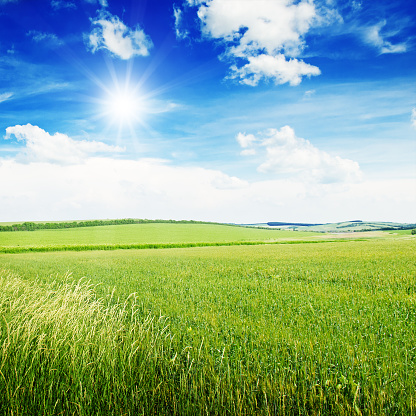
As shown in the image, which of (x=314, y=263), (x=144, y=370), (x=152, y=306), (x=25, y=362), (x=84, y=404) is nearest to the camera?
(x=84, y=404)

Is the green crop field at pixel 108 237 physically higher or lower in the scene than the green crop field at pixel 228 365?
lower

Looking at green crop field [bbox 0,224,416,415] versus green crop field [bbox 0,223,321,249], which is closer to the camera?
green crop field [bbox 0,224,416,415]

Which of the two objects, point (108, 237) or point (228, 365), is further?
point (108, 237)

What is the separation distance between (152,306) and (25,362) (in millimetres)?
3342

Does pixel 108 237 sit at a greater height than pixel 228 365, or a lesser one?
lesser

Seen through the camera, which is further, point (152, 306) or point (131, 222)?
point (131, 222)

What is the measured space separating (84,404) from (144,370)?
869 mm

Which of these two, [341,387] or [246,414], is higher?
[341,387]

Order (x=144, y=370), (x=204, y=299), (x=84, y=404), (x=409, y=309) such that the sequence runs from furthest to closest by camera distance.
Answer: (x=204, y=299) < (x=409, y=309) < (x=144, y=370) < (x=84, y=404)

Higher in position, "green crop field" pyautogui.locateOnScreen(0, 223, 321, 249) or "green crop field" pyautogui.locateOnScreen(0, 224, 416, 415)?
"green crop field" pyautogui.locateOnScreen(0, 224, 416, 415)

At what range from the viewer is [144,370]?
167 inches

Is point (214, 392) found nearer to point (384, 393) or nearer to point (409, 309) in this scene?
point (384, 393)

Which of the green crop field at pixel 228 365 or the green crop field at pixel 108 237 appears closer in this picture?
the green crop field at pixel 228 365

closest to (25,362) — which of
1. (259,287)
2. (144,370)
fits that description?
(144,370)
